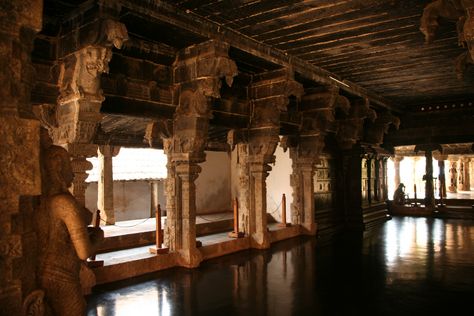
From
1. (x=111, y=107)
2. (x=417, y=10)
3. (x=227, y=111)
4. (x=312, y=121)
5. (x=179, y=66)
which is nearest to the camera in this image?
(x=417, y=10)

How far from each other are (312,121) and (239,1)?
16.9 ft

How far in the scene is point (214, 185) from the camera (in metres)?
13.6

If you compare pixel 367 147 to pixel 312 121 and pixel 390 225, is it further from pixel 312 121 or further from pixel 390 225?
pixel 312 121

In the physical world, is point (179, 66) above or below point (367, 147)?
above

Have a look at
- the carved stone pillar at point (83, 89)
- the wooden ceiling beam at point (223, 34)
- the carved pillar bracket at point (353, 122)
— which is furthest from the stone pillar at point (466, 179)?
the carved stone pillar at point (83, 89)

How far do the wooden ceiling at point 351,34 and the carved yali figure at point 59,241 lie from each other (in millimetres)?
3039

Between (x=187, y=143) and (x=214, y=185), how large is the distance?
23.5 feet

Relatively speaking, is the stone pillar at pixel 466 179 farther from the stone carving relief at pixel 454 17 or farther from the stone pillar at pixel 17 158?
the stone pillar at pixel 17 158

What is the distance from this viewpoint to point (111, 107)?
5.83m

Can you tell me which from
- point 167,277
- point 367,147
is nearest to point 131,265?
point 167,277

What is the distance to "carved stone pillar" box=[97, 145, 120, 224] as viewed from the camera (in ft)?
34.0

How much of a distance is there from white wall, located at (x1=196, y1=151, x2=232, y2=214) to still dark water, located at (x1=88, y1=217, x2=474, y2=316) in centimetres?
519

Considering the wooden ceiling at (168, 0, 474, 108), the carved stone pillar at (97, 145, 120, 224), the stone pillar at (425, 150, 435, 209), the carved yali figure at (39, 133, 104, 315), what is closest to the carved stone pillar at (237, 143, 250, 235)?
the wooden ceiling at (168, 0, 474, 108)

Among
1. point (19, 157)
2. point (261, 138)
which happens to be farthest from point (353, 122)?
point (19, 157)
